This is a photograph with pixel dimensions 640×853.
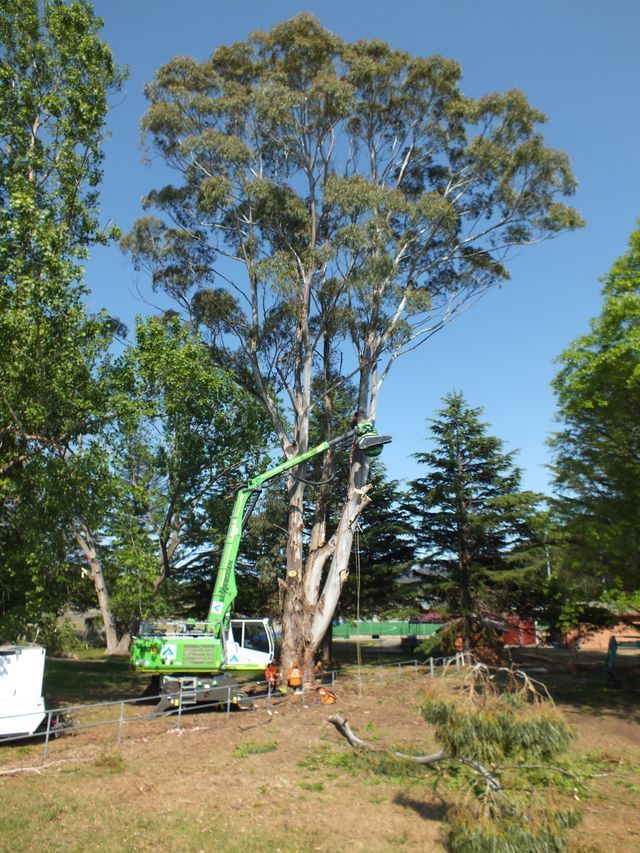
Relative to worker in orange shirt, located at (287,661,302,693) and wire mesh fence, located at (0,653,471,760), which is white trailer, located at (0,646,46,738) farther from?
worker in orange shirt, located at (287,661,302,693)

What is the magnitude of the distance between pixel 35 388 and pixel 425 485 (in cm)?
1899

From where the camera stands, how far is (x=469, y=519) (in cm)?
2869

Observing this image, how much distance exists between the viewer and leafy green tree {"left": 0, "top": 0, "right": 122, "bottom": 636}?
15.2 meters

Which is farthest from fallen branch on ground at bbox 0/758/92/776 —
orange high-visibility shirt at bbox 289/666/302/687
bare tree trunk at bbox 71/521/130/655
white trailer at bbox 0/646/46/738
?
bare tree trunk at bbox 71/521/130/655

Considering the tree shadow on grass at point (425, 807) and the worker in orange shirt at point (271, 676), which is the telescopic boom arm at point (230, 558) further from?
the tree shadow on grass at point (425, 807)

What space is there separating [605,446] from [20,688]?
606 inches

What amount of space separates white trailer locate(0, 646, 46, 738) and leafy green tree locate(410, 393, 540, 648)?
59.3 feet

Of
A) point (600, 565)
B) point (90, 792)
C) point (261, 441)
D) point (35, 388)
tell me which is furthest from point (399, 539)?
point (90, 792)

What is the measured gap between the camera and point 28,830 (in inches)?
318

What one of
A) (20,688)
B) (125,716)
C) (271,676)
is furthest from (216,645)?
(20,688)

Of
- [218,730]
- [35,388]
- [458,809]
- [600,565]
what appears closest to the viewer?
[458,809]

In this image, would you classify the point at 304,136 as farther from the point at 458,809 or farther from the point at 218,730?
the point at 458,809

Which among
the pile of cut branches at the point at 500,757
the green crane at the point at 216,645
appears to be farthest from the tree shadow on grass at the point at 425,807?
the green crane at the point at 216,645

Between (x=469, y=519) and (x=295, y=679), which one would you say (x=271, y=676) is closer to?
(x=295, y=679)
